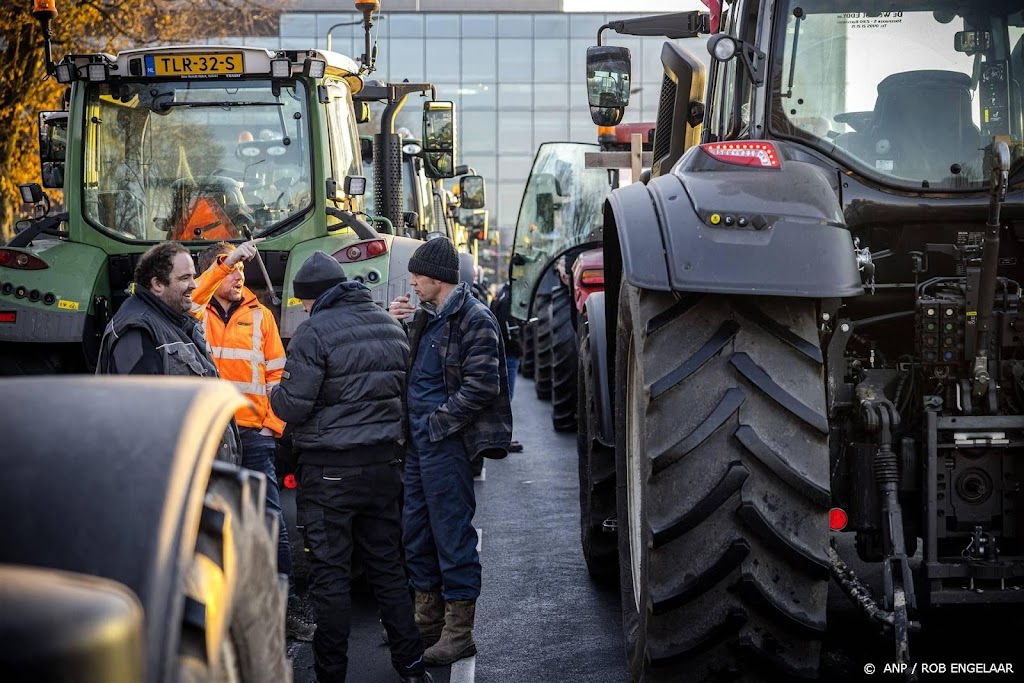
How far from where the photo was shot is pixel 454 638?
582 cm

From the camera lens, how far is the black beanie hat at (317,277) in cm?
Result: 571

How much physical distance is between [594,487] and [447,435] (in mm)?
858

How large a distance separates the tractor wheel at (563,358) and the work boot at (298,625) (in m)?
5.87

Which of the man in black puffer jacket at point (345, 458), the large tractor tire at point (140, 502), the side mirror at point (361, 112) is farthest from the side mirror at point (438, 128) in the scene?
the large tractor tire at point (140, 502)

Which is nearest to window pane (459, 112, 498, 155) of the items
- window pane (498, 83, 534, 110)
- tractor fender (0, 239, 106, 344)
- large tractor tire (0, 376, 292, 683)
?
window pane (498, 83, 534, 110)

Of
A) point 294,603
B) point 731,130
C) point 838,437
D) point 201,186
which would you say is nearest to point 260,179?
point 201,186

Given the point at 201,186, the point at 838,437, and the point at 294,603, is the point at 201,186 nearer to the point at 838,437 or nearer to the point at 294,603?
the point at 294,603

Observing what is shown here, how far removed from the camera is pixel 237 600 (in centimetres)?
248

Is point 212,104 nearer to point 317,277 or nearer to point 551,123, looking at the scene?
point 317,277

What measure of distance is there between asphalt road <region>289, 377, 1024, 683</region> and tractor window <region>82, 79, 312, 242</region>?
2.55m

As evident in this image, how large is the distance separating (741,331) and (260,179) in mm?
5239

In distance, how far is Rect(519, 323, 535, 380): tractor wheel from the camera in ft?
56.2

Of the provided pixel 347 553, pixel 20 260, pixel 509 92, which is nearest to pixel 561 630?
pixel 347 553

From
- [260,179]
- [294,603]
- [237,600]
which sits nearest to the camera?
[237,600]
